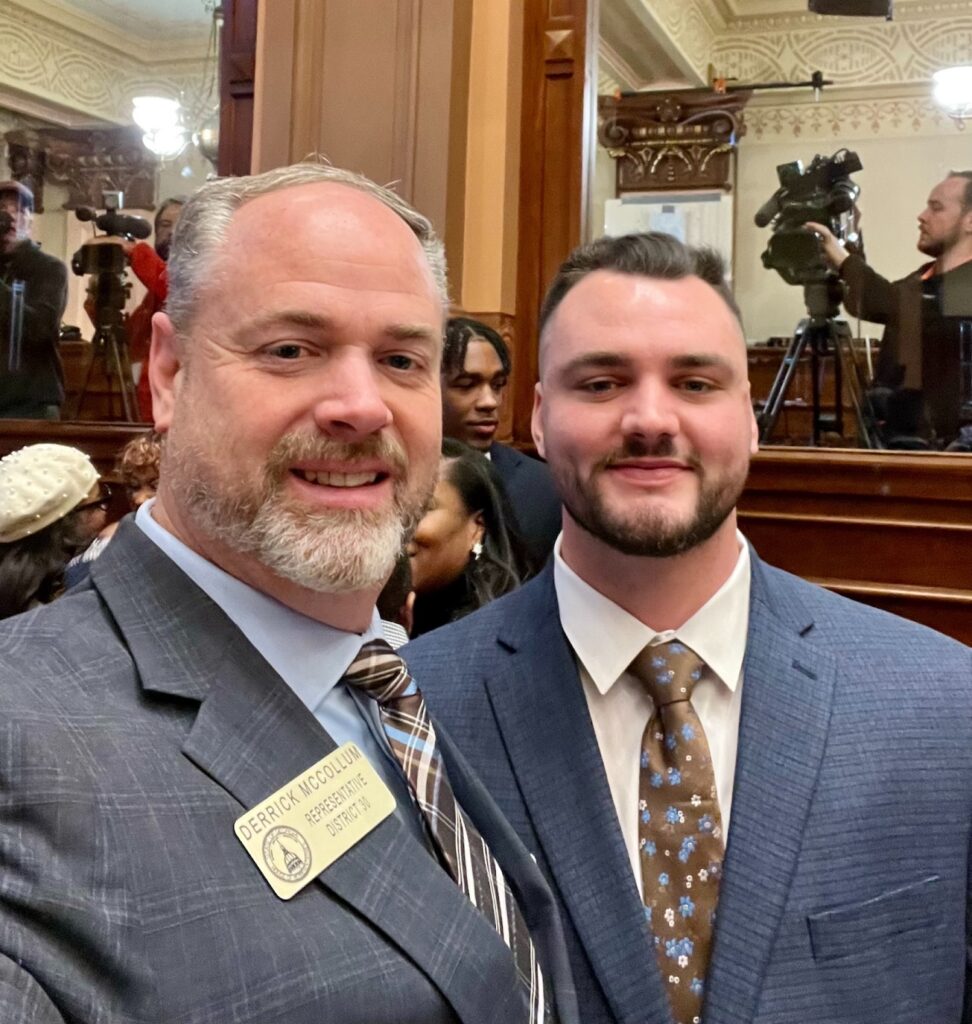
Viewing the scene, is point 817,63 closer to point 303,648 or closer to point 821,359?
point 821,359

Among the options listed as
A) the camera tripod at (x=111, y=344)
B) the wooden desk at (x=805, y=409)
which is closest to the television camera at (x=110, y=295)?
the camera tripod at (x=111, y=344)

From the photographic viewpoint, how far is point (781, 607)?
1.15m

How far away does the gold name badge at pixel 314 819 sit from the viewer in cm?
68

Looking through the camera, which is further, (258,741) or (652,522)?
(652,522)

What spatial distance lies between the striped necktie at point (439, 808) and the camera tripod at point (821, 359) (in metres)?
3.13

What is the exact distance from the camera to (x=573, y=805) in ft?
3.35

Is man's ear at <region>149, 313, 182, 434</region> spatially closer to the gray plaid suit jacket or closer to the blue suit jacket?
the gray plaid suit jacket

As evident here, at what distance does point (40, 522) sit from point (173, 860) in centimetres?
169

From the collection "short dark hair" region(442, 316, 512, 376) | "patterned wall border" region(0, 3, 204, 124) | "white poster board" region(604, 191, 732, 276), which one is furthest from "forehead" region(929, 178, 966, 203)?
"patterned wall border" region(0, 3, 204, 124)

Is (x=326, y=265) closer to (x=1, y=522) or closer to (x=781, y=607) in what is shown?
(x=781, y=607)

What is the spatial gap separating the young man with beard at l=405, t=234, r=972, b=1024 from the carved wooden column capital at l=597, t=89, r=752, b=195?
5.05m

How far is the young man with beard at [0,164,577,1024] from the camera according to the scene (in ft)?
2.00

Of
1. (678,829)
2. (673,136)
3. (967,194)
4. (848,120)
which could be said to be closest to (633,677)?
(678,829)

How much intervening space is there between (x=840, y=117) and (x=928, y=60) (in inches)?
23.6
